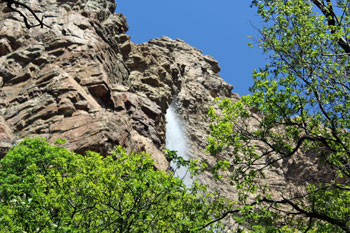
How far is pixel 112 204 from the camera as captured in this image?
1554cm

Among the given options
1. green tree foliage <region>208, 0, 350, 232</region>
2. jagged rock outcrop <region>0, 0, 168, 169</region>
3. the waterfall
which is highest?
the waterfall

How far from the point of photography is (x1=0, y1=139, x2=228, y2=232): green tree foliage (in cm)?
1130

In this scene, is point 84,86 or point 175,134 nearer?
point 84,86

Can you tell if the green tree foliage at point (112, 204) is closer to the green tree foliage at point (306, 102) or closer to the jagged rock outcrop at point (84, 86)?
the green tree foliage at point (306, 102)

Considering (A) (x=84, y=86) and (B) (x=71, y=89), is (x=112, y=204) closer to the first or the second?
(B) (x=71, y=89)

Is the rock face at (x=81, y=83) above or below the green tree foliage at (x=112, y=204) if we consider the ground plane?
above

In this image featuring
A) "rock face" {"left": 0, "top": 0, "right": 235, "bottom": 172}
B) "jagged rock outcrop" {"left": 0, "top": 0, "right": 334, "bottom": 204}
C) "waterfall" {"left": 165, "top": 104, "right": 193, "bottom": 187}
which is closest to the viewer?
"rock face" {"left": 0, "top": 0, "right": 235, "bottom": 172}

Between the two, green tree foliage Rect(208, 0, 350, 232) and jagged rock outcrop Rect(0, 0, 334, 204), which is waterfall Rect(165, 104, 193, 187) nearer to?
jagged rock outcrop Rect(0, 0, 334, 204)

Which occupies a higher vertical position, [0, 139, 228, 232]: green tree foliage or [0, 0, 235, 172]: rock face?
[0, 0, 235, 172]: rock face

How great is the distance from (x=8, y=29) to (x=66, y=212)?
47292mm

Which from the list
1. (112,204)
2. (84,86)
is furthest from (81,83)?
(112,204)

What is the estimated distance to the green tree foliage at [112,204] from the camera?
1130 centimetres

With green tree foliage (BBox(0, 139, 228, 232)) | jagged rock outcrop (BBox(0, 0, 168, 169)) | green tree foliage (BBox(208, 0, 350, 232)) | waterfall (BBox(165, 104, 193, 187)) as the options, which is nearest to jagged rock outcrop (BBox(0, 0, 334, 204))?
jagged rock outcrop (BBox(0, 0, 168, 169))

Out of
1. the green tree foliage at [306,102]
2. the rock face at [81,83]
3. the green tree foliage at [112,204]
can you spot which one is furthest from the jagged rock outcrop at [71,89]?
the green tree foliage at [306,102]
